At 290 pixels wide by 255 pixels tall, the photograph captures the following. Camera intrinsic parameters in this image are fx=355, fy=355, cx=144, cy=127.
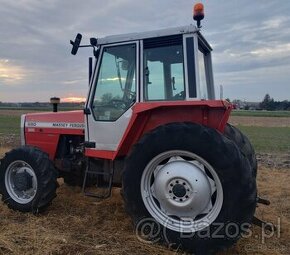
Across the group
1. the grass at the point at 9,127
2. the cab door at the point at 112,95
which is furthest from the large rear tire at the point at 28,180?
the grass at the point at 9,127

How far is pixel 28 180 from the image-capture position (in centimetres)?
532

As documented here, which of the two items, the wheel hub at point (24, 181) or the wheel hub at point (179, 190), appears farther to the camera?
the wheel hub at point (24, 181)

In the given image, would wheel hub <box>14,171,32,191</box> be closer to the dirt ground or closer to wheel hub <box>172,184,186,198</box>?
the dirt ground

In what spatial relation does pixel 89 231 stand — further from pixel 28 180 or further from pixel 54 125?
pixel 54 125

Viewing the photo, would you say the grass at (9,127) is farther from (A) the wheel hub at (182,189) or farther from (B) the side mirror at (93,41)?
(A) the wheel hub at (182,189)

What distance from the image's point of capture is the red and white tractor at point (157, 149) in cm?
374

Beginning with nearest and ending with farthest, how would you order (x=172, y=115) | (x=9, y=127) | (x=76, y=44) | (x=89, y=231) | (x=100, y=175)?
(x=172, y=115) < (x=89, y=231) < (x=76, y=44) < (x=100, y=175) < (x=9, y=127)

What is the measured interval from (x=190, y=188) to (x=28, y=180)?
2669mm

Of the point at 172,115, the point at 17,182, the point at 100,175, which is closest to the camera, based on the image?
the point at 172,115

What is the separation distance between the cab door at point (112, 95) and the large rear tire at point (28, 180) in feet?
Answer: 2.70

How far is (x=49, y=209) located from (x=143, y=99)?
2.34 m

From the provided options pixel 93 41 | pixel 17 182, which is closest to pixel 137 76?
pixel 93 41

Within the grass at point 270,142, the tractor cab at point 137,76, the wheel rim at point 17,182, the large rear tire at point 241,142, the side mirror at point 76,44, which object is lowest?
the grass at point 270,142

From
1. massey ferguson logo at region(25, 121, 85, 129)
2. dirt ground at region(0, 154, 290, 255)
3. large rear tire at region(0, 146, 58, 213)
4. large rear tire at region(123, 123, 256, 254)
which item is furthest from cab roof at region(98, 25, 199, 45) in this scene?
dirt ground at region(0, 154, 290, 255)
